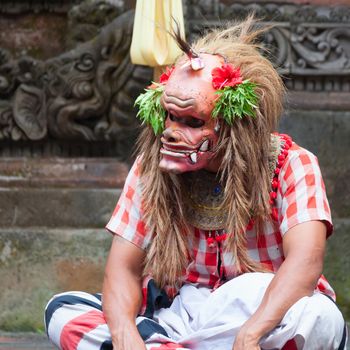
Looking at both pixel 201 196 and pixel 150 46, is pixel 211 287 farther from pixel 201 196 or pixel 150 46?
pixel 150 46

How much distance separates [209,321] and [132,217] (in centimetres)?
56

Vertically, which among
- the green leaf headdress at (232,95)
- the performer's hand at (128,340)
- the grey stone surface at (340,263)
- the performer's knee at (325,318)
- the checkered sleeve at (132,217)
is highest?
the green leaf headdress at (232,95)

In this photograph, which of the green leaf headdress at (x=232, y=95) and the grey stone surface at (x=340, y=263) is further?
the grey stone surface at (x=340, y=263)

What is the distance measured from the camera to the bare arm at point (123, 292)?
182 inches

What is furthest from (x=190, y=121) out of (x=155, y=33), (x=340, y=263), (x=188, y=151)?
(x=340, y=263)

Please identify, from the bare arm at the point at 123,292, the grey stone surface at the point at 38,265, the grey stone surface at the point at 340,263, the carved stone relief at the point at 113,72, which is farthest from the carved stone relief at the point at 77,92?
the bare arm at the point at 123,292

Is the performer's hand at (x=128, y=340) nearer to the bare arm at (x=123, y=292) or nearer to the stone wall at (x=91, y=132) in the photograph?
the bare arm at (x=123, y=292)

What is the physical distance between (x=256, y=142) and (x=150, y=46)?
1.44 meters

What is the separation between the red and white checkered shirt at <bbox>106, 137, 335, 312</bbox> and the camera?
4633 mm

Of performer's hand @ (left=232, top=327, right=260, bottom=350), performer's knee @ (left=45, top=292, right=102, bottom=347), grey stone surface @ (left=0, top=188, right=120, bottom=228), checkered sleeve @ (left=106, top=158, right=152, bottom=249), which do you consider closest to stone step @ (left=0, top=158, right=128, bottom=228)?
grey stone surface @ (left=0, top=188, right=120, bottom=228)

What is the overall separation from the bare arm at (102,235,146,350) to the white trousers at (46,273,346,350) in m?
0.05

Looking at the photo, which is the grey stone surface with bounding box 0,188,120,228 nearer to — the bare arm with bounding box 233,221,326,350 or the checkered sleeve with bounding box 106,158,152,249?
the checkered sleeve with bounding box 106,158,152,249

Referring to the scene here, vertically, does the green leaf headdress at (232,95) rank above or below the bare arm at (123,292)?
above

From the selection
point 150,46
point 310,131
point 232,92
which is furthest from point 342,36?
point 232,92
